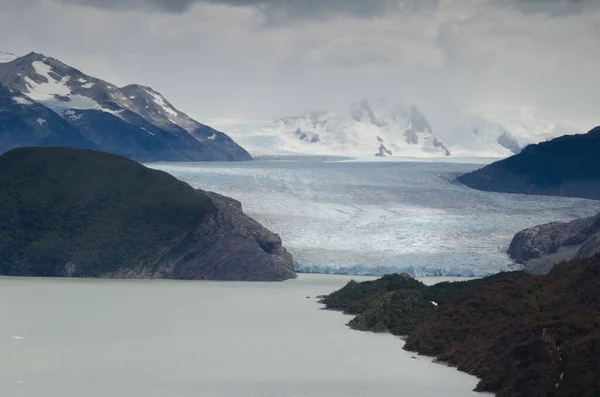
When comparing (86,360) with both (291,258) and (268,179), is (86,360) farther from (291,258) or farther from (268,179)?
(268,179)

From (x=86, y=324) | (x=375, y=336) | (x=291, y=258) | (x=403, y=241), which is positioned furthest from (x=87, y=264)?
(x=375, y=336)

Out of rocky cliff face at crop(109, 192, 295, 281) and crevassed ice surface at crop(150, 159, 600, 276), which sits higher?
crevassed ice surface at crop(150, 159, 600, 276)

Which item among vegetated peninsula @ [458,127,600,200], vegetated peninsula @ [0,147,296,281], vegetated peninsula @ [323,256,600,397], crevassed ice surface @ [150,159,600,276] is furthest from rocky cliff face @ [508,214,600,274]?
vegetated peninsula @ [458,127,600,200]

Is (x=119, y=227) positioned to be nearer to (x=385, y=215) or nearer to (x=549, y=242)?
(x=385, y=215)

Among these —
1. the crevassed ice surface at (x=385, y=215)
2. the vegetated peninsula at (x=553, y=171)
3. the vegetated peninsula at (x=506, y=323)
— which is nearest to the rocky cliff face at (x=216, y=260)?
the crevassed ice surface at (x=385, y=215)

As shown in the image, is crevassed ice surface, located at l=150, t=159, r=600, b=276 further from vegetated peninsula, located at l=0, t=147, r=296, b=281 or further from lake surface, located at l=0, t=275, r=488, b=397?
Answer: lake surface, located at l=0, t=275, r=488, b=397

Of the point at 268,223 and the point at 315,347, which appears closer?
the point at 315,347
